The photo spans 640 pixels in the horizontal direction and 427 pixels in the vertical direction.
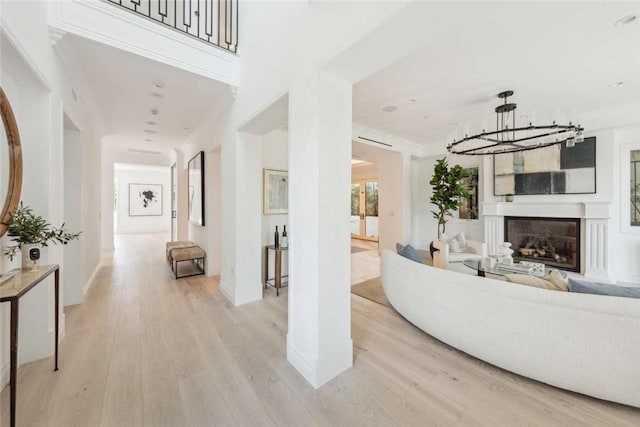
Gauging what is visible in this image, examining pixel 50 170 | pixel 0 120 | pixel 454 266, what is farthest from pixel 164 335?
pixel 454 266

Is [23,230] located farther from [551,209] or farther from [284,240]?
[551,209]

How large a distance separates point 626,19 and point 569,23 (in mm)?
440

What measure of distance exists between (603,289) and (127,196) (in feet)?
42.7

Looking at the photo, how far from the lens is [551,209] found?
471 cm

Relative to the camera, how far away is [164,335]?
2.45 m

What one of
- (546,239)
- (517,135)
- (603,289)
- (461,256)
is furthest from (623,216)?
(603,289)

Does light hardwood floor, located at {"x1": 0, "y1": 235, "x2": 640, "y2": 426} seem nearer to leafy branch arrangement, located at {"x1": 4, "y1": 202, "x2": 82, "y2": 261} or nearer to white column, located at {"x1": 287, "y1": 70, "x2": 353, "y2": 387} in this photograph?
white column, located at {"x1": 287, "y1": 70, "x2": 353, "y2": 387}

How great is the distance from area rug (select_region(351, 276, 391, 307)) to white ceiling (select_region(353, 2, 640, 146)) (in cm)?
242

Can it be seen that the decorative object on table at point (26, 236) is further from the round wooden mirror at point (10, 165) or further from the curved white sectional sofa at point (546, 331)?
the curved white sectional sofa at point (546, 331)

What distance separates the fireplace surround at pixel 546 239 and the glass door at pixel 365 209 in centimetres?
433

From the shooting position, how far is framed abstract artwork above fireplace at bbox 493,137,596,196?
4.34m

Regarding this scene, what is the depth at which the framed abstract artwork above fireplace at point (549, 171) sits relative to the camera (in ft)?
14.2

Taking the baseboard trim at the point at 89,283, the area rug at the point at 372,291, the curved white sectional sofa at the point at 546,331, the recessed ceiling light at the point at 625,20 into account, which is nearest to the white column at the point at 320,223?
the curved white sectional sofa at the point at 546,331

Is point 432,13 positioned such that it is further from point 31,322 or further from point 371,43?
point 31,322
